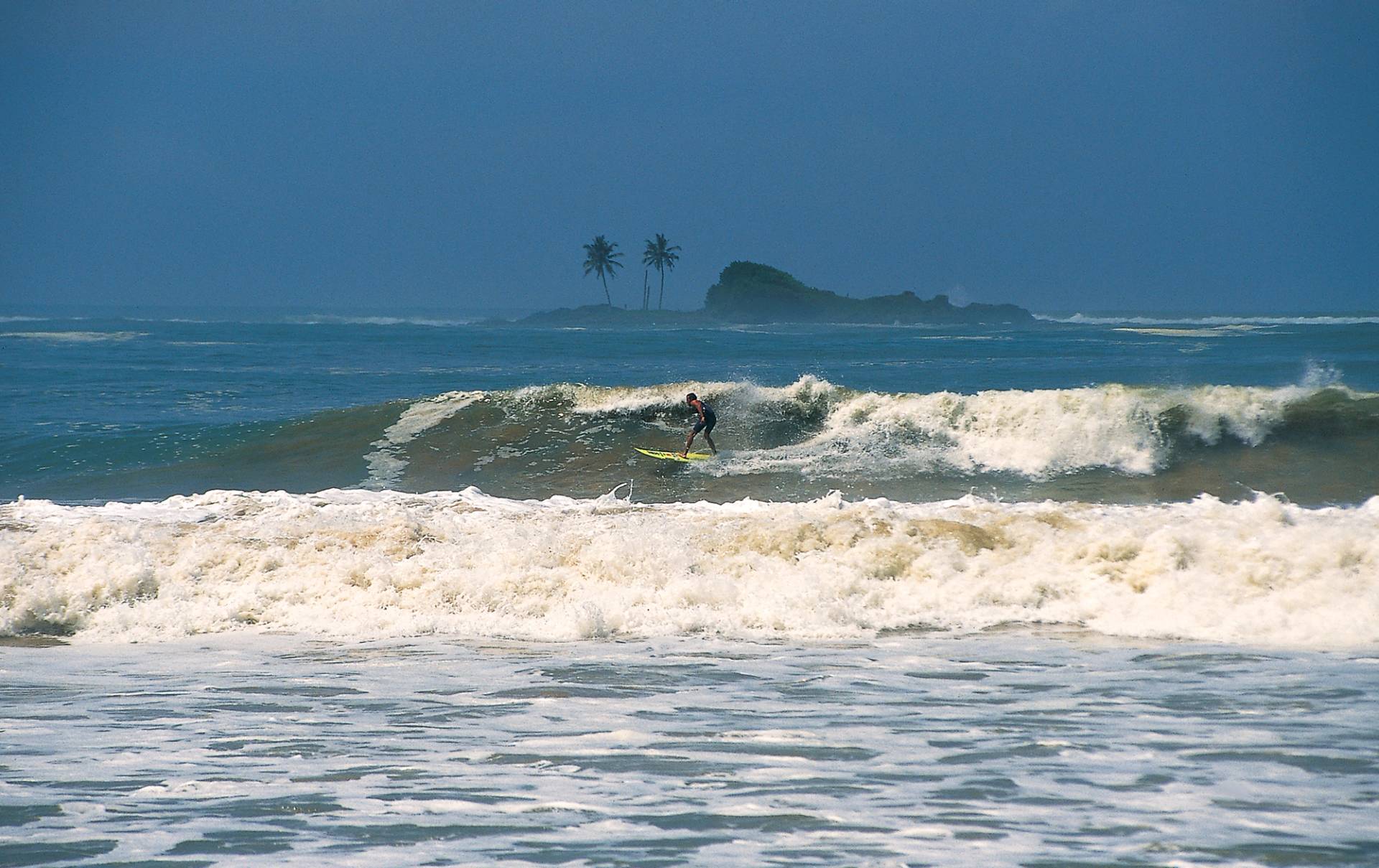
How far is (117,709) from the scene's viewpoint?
23.7 ft

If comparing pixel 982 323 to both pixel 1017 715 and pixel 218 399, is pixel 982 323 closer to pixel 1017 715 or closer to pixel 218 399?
pixel 218 399

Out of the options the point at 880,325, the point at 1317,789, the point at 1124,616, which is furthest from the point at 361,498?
the point at 880,325

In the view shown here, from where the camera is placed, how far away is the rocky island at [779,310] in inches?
5246

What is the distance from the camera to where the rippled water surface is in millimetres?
4703

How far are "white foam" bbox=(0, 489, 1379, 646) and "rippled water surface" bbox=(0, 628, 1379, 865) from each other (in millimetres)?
796

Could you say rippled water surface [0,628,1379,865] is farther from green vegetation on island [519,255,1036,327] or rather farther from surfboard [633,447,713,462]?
green vegetation on island [519,255,1036,327]

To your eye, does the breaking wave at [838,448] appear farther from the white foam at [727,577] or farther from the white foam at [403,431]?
the white foam at [727,577]

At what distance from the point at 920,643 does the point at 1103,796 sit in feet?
12.4

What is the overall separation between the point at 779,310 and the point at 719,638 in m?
139

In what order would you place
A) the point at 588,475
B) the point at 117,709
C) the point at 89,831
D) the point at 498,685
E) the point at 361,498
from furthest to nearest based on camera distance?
the point at 588,475 → the point at 361,498 → the point at 498,685 → the point at 117,709 → the point at 89,831

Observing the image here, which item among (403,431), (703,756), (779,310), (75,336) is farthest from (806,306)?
(703,756)

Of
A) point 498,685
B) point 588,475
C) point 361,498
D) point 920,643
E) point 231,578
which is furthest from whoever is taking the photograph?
point 588,475

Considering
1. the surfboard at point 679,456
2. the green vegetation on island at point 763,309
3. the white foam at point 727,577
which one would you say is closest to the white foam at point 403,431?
the surfboard at point 679,456

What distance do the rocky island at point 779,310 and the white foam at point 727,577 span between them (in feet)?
390
